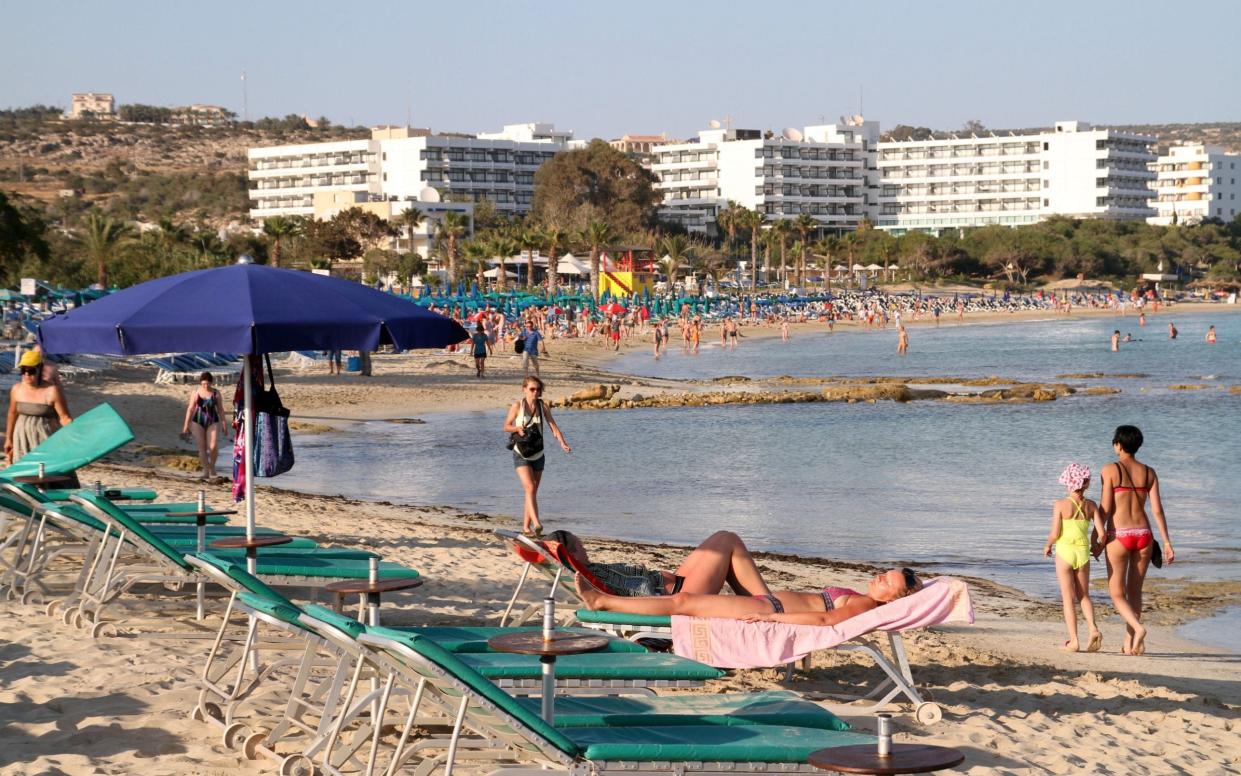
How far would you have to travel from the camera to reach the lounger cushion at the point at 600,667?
17.9 feet

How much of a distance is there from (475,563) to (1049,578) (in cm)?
478

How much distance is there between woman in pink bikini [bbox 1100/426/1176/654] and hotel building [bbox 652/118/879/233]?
418ft

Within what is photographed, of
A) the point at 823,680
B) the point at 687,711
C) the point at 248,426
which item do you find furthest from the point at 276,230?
the point at 687,711

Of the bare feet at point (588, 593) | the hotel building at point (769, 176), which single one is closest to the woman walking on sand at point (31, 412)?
the bare feet at point (588, 593)

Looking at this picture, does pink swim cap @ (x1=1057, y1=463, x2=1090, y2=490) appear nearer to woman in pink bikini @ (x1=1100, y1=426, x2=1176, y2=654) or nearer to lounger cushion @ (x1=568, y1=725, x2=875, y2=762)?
woman in pink bikini @ (x1=1100, y1=426, x2=1176, y2=654)

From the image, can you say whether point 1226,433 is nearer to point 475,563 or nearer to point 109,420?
point 475,563

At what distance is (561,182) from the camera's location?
108m

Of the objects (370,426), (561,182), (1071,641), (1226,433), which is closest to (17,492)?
(1071,641)

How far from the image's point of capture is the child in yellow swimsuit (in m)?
8.36

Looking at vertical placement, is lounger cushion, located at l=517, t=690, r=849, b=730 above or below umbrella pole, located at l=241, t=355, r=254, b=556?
below

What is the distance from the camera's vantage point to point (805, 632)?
637 cm

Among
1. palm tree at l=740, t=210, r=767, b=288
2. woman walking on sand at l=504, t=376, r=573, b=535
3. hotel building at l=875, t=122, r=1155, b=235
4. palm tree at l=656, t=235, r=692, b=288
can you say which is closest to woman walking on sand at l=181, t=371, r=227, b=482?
woman walking on sand at l=504, t=376, r=573, b=535

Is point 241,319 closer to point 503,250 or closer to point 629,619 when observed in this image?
point 629,619

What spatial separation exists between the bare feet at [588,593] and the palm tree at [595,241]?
8036 cm
